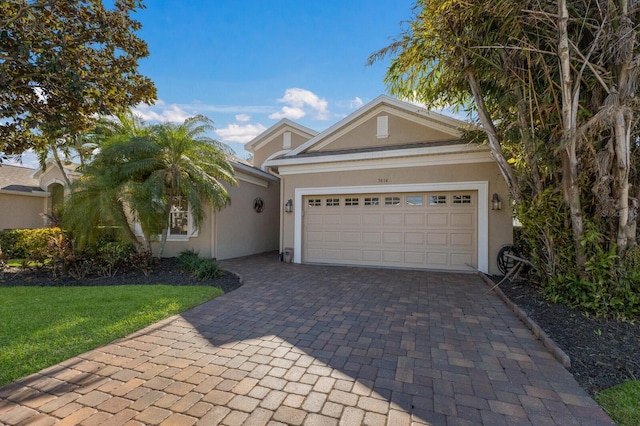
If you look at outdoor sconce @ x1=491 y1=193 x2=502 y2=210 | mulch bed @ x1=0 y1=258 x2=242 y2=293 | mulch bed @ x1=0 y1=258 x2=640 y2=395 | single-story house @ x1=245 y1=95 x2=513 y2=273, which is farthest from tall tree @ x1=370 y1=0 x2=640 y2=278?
mulch bed @ x1=0 y1=258 x2=242 y2=293

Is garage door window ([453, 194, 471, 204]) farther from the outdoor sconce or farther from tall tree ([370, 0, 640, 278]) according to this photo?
tall tree ([370, 0, 640, 278])

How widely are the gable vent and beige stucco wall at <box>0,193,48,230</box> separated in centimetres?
1650

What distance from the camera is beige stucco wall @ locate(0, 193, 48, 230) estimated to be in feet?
45.4

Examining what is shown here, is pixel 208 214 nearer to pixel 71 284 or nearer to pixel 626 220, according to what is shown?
pixel 71 284

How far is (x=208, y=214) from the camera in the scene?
10.2 metres

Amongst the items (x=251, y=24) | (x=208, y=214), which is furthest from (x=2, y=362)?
(x=251, y=24)

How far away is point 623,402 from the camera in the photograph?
8.52 ft

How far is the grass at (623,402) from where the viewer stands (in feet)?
7.83

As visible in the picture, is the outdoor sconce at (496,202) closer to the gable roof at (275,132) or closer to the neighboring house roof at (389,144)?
the neighboring house roof at (389,144)

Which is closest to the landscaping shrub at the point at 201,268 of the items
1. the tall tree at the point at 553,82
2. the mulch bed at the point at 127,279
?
the mulch bed at the point at 127,279

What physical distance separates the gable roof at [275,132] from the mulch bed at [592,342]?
12258mm

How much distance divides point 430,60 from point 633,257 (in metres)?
5.14

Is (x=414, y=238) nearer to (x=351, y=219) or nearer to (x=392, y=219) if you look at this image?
(x=392, y=219)

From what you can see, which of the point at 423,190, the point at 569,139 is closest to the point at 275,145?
the point at 423,190
